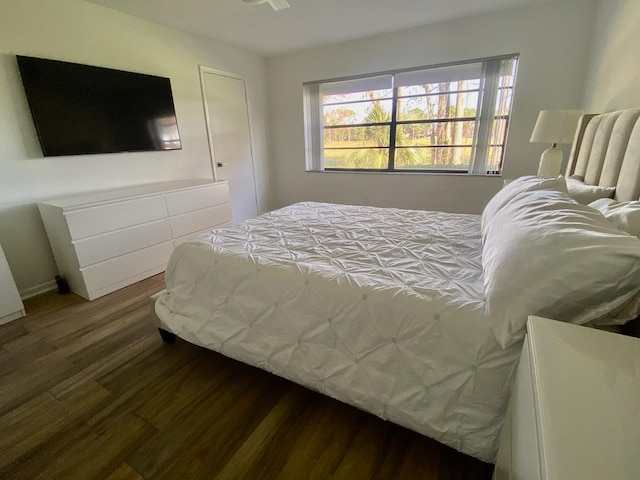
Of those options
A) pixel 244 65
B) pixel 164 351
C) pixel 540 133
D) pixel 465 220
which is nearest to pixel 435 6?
pixel 540 133

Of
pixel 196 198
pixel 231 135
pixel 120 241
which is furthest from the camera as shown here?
pixel 231 135

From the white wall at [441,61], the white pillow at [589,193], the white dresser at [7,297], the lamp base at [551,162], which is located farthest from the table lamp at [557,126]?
the white dresser at [7,297]

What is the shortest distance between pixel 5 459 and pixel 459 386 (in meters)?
1.81

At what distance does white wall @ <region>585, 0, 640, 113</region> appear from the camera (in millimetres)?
1844

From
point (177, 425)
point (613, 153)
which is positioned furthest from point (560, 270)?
point (177, 425)

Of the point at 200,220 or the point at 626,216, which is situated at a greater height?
the point at 626,216

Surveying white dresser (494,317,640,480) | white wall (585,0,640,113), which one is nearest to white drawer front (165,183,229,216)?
white dresser (494,317,640,480)

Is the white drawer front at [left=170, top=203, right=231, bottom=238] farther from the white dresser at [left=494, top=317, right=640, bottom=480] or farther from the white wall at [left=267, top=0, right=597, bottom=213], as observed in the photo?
the white dresser at [left=494, top=317, right=640, bottom=480]

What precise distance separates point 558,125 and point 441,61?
4.87 feet

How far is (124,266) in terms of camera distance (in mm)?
2566

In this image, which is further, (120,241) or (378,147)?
(378,147)

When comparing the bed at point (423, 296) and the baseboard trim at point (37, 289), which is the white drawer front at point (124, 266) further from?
the bed at point (423, 296)

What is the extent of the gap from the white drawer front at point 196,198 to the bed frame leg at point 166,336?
142 cm

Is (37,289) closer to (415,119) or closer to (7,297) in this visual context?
(7,297)
